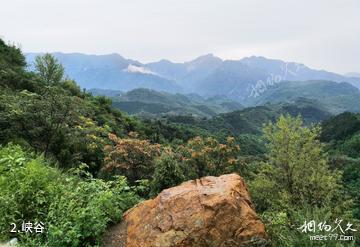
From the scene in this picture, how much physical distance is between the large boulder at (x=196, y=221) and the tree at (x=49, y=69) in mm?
38831

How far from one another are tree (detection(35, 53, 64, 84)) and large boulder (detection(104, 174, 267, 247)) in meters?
38.8

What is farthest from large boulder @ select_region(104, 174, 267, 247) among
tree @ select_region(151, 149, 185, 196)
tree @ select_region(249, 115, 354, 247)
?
tree @ select_region(249, 115, 354, 247)

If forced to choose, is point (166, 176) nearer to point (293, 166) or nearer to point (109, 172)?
point (109, 172)

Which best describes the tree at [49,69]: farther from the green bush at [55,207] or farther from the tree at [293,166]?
the green bush at [55,207]

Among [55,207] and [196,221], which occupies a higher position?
[196,221]

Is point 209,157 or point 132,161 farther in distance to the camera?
point 209,157

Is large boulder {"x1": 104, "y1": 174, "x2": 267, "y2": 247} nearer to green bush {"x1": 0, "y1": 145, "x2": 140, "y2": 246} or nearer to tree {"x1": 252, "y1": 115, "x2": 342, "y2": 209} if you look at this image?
green bush {"x1": 0, "y1": 145, "x2": 140, "y2": 246}

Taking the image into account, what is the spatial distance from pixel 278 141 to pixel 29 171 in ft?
45.4

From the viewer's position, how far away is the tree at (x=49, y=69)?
44188 mm

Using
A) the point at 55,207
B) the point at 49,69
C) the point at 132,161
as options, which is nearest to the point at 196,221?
the point at 55,207

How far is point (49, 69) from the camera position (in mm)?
44438

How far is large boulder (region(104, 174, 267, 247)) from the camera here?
6805mm

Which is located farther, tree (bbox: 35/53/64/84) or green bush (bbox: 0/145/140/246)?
tree (bbox: 35/53/64/84)

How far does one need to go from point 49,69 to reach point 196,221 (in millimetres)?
41459
